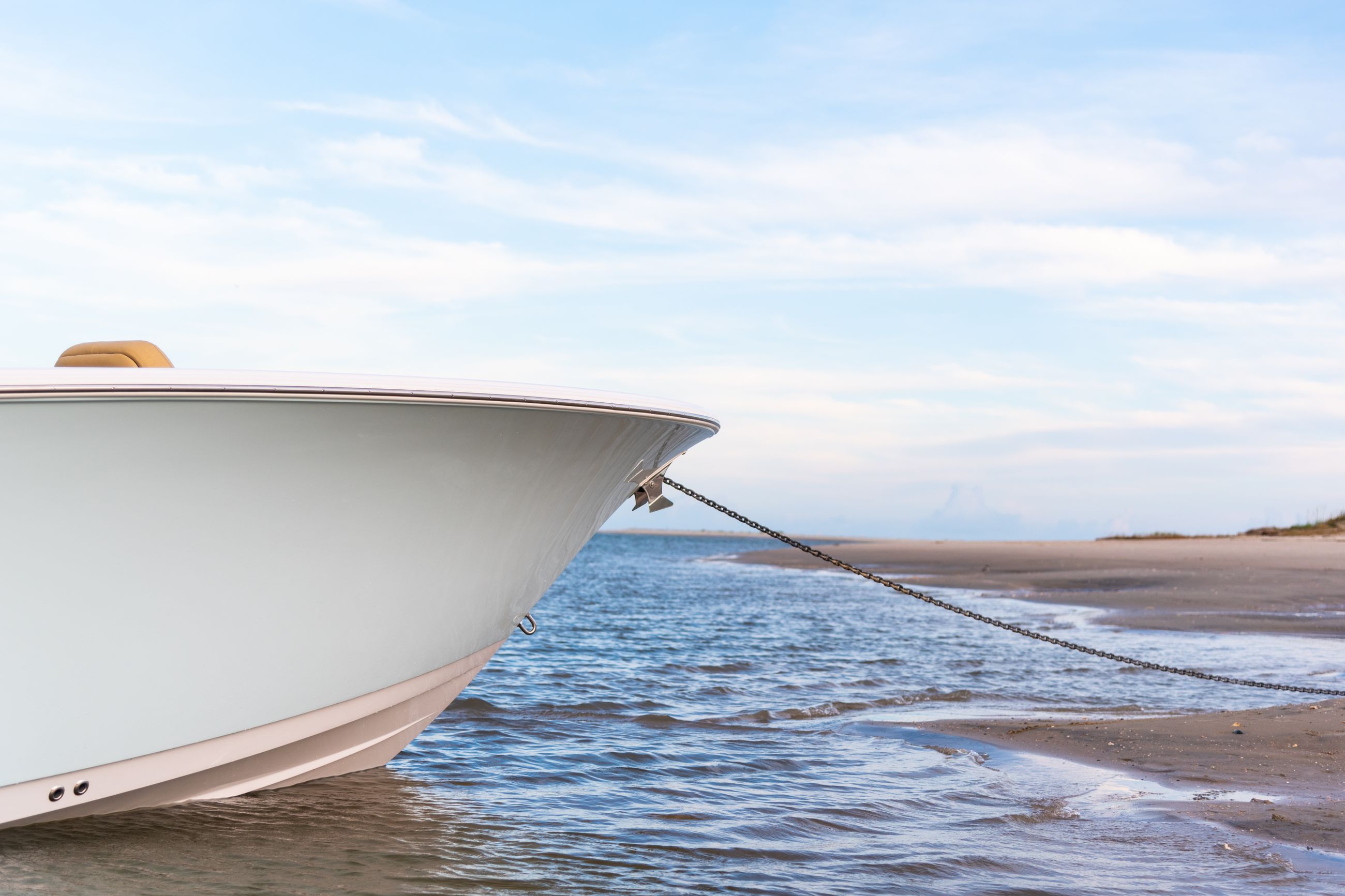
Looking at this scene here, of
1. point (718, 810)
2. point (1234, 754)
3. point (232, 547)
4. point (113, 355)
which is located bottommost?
point (718, 810)

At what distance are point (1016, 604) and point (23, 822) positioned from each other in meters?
15.1

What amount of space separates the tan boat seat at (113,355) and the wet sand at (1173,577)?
1157cm

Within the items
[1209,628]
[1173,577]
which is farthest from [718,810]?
[1173,577]

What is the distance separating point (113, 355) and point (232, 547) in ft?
3.13

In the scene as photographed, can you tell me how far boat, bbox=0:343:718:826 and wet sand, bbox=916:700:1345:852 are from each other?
10.0ft

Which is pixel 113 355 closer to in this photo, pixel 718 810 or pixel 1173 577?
pixel 718 810

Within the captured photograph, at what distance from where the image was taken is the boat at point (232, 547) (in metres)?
2.93

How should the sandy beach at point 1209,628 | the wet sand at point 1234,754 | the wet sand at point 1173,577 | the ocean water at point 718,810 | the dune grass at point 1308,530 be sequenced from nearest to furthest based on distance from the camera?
the ocean water at point 718,810
the wet sand at point 1234,754
the sandy beach at point 1209,628
the wet sand at point 1173,577
the dune grass at point 1308,530

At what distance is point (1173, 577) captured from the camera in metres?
19.3

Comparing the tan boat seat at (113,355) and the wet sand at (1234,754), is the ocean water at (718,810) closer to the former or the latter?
the wet sand at (1234,754)

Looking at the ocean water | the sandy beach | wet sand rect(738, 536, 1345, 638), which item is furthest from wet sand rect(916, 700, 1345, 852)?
wet sand rect(738, 536, 1345, 638)

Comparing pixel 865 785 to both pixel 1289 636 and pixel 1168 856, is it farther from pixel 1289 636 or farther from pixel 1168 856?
pixel 1289 636

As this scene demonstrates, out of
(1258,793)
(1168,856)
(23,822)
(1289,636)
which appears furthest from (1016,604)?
(23,822)

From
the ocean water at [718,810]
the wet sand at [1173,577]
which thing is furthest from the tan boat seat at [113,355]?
the wet sand at [1173,577]
